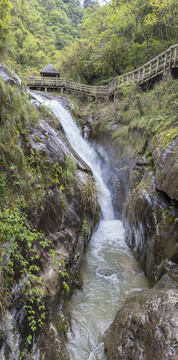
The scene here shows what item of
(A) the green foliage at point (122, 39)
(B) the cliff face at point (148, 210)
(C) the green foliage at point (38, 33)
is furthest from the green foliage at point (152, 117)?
(C) the green foliage at point (38, 33)

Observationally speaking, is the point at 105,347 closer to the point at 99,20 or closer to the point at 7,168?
the point at 7,168

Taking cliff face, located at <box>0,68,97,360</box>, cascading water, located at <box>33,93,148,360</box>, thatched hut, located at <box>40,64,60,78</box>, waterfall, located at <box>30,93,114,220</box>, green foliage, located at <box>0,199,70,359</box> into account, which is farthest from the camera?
thatched hut, located at <box>40,64,60,78</box>

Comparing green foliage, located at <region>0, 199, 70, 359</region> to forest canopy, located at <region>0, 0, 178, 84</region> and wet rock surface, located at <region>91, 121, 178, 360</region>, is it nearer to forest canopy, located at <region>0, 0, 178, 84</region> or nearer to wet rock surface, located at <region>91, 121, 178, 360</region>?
wet rock surface, located at <region>91, 121, 178, 360</region>

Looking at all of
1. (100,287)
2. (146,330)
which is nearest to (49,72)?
(100,287)

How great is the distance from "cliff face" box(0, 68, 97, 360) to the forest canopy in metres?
4.91

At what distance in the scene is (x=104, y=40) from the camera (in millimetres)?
19000

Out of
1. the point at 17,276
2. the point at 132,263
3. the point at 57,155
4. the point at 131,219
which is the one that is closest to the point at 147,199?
the point at 131,219

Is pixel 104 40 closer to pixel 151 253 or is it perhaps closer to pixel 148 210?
pixel 148 210

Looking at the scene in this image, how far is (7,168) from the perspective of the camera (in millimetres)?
4480

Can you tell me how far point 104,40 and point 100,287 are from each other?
20669 millimetres

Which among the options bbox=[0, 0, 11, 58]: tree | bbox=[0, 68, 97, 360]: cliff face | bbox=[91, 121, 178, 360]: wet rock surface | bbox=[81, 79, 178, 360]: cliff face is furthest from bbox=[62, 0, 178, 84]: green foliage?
bbox=[0, 68, 97, 360]: cliff face

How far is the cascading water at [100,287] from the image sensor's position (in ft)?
14.2

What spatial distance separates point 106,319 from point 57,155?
4.86 m

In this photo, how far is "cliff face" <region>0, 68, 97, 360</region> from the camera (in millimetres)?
3345
